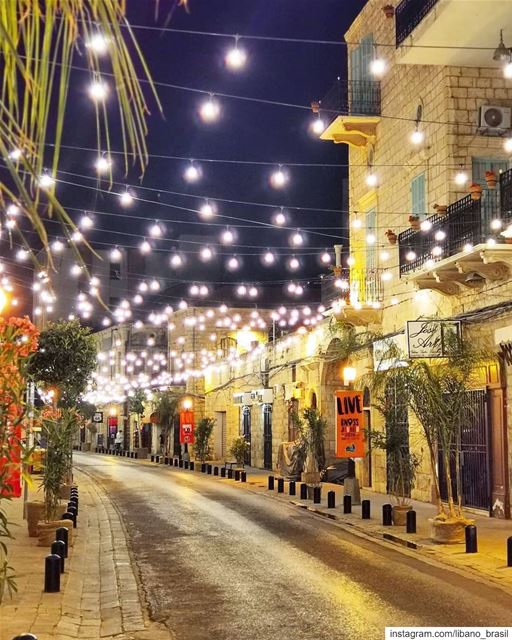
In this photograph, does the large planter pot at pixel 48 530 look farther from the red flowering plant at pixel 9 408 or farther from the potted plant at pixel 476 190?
the potted plant at pixel 476 190

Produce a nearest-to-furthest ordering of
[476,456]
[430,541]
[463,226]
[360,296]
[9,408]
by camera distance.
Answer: [9,408] → [430,541] → [463,226] → [476,456] → [360,296]

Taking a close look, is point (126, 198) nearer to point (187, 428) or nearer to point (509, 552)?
point (509, 552)

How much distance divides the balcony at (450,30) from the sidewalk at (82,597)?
12727mm

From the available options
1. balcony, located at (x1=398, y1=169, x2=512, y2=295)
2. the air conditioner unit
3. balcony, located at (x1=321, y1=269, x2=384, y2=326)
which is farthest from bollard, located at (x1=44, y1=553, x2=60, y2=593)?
balcony, located at (x1=321, y1=269, x2=384, y2=326)

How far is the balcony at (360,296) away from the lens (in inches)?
1035

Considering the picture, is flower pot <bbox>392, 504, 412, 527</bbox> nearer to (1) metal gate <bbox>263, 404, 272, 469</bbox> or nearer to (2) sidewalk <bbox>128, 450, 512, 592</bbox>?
(2) sidewalk <bbox>128, 450, 512, 592</bbox>

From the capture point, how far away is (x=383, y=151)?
26297 millimetres

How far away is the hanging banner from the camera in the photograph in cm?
2172

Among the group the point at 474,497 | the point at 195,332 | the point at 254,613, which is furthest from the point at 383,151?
the point at 195,332

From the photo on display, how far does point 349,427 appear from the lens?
71.8 ft

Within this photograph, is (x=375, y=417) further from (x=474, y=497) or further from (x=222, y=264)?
(x=222, y=264)

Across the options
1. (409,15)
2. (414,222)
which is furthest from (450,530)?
(409,15)

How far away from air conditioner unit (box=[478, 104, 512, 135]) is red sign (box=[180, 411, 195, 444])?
30397mm

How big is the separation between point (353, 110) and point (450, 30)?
7779 mm
